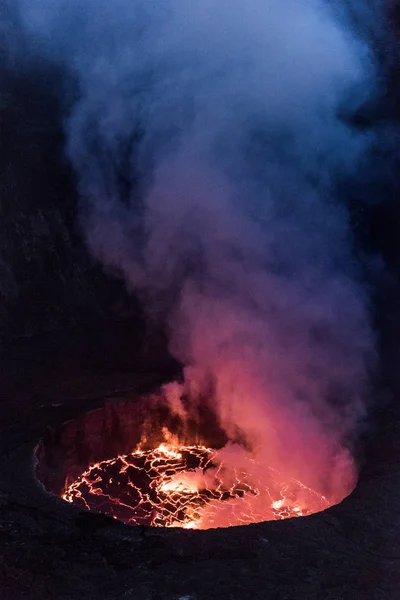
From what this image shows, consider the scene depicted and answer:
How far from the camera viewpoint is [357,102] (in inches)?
345

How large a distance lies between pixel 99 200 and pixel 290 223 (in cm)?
261

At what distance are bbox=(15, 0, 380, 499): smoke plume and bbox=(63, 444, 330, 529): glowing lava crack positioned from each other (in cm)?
43

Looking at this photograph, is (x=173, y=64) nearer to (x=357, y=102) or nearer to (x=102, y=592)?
(x=357, y=102)

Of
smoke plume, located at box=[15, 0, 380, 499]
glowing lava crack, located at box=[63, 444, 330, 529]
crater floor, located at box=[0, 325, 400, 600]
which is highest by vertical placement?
smoke plume, located at box=[15, 0, 380, 499]

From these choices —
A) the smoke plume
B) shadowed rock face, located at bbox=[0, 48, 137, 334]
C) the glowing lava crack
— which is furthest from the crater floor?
shadowed rock face, located at bbox=[0, 48, 137, 334]

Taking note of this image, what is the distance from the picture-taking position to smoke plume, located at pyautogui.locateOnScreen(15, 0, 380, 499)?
721 centimetres

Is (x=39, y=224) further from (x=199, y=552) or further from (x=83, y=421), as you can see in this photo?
(x=199, y=552)

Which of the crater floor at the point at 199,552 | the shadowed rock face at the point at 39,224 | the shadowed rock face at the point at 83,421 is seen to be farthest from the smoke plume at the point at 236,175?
the crater floor at the point at 199,552

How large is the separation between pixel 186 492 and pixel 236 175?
3484 mm

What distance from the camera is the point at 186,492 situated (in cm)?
629

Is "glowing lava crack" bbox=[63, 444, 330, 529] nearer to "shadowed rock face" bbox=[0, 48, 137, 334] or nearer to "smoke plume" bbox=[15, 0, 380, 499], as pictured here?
"smoke plume" bbox=[15, 0, 380, 499]

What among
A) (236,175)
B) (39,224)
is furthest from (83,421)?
(39,224)

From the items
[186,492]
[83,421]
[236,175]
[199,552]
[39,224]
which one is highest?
[39,224]

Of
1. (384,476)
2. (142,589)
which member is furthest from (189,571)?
(384,476)
